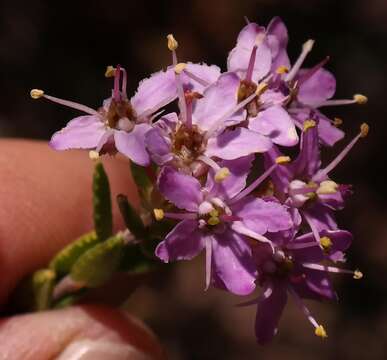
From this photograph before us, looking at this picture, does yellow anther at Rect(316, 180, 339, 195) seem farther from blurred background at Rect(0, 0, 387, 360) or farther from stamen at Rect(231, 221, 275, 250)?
blurred background at Rect(0, 0, 387, 360)

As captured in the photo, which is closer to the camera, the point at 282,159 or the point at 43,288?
the point at 282,159

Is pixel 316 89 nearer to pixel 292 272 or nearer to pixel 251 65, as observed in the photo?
pixel 251 65

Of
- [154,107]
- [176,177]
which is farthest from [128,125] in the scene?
[176,177]

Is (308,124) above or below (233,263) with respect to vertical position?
above

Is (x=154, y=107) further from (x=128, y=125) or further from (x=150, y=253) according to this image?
(x=150, y=253)

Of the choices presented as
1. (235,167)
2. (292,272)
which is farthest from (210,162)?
(292,272)

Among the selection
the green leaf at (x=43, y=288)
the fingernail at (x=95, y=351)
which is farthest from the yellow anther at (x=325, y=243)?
the green leaf at (x=43, y=288)

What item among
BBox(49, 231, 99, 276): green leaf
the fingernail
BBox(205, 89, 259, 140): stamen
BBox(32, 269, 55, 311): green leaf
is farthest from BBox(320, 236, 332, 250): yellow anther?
BBox(32, 269, 55, 311): green leaf
